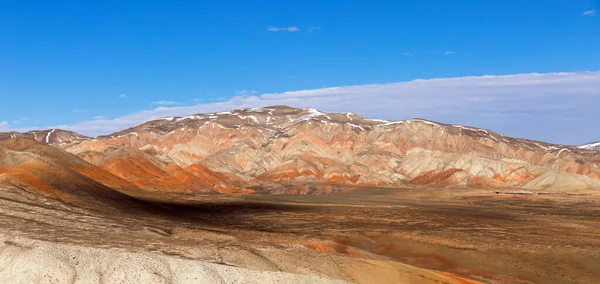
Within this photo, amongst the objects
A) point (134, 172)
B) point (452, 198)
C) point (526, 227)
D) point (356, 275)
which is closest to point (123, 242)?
point (356, 275)

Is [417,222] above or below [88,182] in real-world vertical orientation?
below

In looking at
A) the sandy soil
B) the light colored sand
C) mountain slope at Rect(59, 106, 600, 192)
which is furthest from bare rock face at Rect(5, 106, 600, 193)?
the light colored sand

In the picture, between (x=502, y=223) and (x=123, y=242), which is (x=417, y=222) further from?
(x=123, y=242)

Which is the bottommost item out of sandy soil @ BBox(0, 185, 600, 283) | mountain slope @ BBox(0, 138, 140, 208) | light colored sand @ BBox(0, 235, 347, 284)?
sandy soil @ BBox(0, 185, 600, 283)

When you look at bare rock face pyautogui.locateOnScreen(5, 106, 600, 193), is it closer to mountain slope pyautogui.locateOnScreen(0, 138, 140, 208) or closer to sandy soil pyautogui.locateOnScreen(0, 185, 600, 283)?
mountain slope pyautogui.locateOnScreen(0, 138, 140, 208)

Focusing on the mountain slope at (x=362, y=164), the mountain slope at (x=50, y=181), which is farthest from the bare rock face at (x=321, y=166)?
the mountain slope at (x=50, y=181)

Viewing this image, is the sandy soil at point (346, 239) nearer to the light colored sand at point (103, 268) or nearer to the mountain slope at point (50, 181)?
the light colored sand at point (103, 268)
